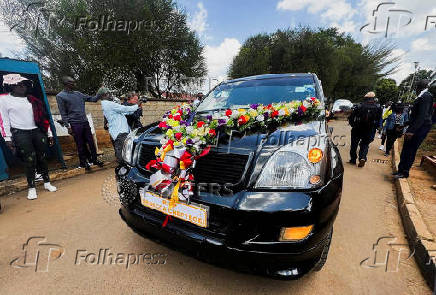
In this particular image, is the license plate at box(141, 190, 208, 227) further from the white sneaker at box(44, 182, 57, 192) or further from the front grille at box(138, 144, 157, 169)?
the white sneaker at box(44, 182, 57, 192)

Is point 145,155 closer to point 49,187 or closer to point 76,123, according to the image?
point 49,187

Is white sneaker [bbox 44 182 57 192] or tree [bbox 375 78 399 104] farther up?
tree [bbox 375 78 399 104]

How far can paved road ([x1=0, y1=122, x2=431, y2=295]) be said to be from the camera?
168 cm

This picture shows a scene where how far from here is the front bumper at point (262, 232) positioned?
1.29 metres

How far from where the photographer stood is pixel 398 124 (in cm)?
585

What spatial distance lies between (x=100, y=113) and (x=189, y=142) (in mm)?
6350

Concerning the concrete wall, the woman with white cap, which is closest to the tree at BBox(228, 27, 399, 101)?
the concrete wall

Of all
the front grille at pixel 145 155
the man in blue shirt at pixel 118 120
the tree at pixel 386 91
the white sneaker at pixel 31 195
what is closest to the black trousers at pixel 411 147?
the front grille at pixel 145 155

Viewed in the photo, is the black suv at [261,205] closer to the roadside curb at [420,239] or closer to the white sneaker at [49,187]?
the roadside curb at [420,239]

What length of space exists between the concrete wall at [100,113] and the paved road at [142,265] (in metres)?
2.81

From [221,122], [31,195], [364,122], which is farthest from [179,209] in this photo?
[364,122]

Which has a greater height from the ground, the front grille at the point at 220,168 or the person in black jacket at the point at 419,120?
the person in black jacket at the point at 419,120

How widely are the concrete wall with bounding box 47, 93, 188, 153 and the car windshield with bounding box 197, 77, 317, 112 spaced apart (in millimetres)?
4613

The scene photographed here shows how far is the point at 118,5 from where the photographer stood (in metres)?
10.6
